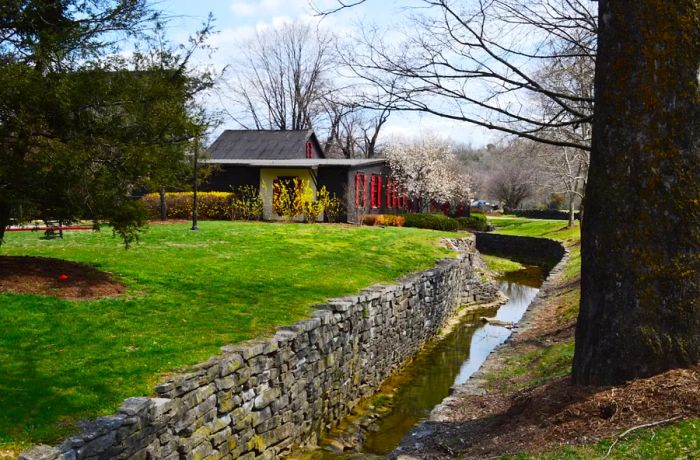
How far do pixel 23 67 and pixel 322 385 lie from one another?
587 cm

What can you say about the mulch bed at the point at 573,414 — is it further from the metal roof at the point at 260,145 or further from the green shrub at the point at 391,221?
the metal roof at the point at 260,145

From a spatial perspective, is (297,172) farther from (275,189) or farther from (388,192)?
(388,192)

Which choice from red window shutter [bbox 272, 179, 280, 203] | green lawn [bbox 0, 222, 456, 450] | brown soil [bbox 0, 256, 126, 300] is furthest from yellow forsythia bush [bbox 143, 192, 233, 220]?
brown soil [bbox 0, 256, 126, 300]

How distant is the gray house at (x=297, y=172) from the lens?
1082 inches

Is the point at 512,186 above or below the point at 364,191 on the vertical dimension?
above

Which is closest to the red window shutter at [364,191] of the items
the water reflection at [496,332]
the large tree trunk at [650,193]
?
the water reflection at [496,332]

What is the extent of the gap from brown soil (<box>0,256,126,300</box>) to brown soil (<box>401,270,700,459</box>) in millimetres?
5102

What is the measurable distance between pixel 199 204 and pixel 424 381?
16.6 metres

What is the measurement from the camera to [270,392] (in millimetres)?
7398

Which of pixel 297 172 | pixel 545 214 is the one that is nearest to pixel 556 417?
pixel 297 172

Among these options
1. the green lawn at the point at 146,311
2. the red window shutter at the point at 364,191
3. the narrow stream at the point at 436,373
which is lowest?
the narrow stream at the point at 436,373

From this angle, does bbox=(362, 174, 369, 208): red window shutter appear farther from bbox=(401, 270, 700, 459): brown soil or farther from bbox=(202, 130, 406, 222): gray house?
bbox=(401, 270, 700, 459): brown soil

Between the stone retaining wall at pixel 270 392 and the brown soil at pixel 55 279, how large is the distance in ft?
9.55

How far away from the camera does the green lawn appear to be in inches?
213
